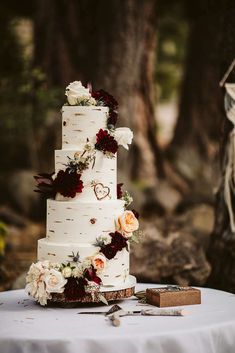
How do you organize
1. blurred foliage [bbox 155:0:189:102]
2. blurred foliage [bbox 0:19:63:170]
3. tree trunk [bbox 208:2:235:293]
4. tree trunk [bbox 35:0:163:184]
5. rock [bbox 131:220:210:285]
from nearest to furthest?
tree trunk [bbox 208:2:235:293]
rock [bbox 131:220:210:285]
tree trunk [bbox 35:0:163:184]
blurred foliage [bbox 0:19:63:170]
blurred foliage [bbox 155:0:189:102]

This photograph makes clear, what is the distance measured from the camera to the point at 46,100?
42.5 feet

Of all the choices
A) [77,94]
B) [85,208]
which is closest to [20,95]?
[77,94]

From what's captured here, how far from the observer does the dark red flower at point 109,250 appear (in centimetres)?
455

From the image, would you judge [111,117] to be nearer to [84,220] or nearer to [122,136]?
[122,136]

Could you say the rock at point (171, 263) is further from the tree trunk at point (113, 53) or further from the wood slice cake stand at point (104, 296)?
the tree trunk at point (113, 53)

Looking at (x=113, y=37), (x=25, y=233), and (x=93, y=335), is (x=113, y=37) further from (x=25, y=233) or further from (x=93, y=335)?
(x=93, y=335)

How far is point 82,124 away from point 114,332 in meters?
1.43

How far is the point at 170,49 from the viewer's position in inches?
776

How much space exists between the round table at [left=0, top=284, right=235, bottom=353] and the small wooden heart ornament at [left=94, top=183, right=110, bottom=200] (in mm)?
702

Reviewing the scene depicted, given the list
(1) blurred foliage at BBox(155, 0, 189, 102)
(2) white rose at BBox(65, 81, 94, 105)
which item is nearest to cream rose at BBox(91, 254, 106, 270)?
(2) white rose at BBox(65, 81, 94, 105)

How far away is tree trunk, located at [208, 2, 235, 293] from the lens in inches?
263

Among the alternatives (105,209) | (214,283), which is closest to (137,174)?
(214,283)

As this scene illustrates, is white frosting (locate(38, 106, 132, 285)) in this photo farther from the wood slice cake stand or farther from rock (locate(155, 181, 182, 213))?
rock (locate(155, 181, 182, 213))

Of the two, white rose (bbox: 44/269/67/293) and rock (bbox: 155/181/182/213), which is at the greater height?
rock (bbox: 155/181/182/213)
